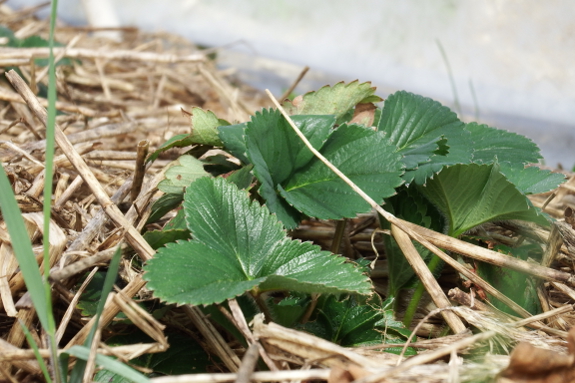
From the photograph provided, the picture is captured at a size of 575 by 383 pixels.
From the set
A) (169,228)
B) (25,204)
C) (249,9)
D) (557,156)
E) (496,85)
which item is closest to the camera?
(169,228)

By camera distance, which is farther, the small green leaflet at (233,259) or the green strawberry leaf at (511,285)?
the green strawberry leaf at (511,285)

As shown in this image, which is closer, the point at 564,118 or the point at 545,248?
the point at 545,248

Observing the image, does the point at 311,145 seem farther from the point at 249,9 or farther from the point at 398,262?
the point at 249,9

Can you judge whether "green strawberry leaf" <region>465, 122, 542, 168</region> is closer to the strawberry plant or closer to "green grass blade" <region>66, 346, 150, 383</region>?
the strawberry plant

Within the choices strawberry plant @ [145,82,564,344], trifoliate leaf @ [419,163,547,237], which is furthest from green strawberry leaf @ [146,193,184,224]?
trifoliate leaf @ [419,163,547,237]

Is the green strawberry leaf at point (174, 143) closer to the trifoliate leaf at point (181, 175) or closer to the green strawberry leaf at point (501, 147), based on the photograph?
the trifoliate leaf at point (181, 175)

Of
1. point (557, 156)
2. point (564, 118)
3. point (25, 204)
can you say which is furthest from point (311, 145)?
point (564, 118)

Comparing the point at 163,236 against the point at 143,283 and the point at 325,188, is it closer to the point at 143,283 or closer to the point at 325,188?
the point at 143,283

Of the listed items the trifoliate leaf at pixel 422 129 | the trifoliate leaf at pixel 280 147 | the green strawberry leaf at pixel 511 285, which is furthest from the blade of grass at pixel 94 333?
the green strawberry leaf at pixel 511 285

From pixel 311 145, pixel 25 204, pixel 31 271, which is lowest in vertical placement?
pixel 25 204
